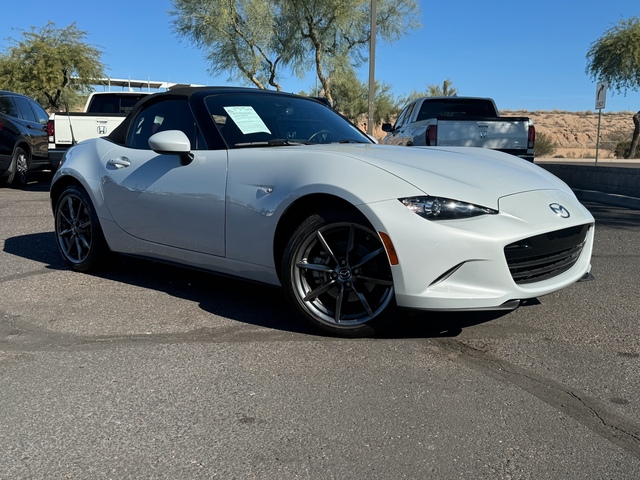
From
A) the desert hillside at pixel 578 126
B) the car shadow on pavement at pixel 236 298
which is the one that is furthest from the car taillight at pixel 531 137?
the desert hillside at pixel 578 126

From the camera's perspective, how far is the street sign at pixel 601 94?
1503 centimetres

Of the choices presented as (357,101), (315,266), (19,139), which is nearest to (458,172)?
(315,266)

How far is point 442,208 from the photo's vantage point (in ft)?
11.6

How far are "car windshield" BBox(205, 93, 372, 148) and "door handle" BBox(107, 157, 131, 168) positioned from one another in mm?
839

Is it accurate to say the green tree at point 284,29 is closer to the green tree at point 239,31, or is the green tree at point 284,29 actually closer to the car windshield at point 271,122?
the green tree at point 239,31

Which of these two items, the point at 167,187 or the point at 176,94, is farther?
the point at 176,94

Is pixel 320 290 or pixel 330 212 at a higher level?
pixel 330 212

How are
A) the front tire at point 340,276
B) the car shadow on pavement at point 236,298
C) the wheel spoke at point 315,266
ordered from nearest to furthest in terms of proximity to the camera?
1. the front tire at point 340,276
2. the wheel spoke at point 315,266
3. the car shadow on pavement at point 236,298

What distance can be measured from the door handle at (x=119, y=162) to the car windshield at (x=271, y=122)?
2.75ft

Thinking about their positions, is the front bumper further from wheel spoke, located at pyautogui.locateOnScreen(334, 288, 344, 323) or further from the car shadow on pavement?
wheel spoke, located at pyautogui.locateOnScreen(334, 288, 344, 323)

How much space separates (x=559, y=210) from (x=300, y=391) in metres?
1.91

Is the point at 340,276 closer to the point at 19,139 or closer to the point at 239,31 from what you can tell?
the point at 19,139

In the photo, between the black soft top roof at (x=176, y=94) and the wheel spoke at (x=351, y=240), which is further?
the black soft top roof at (x=176, y=94)

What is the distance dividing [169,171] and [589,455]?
3.31 meters
